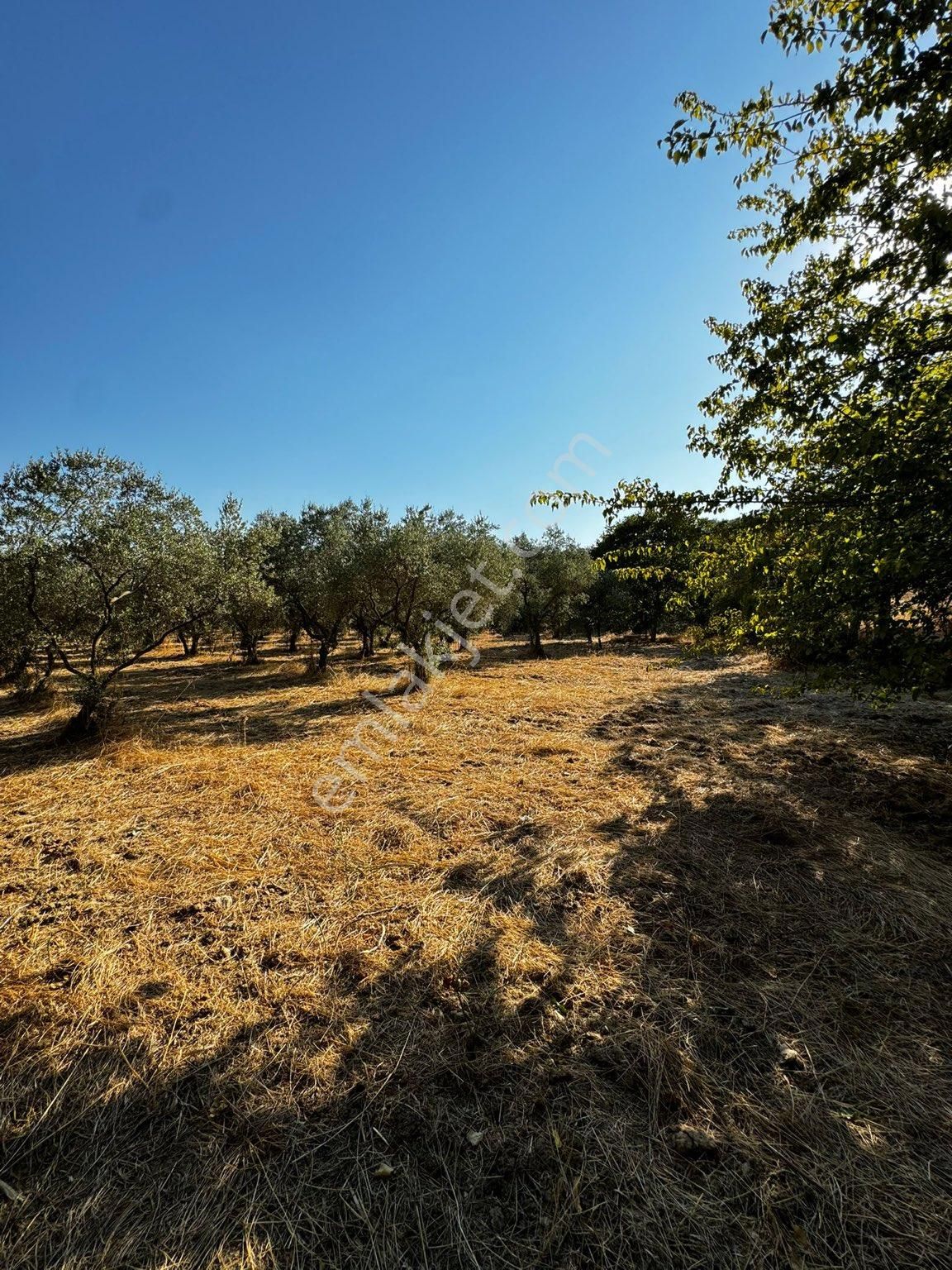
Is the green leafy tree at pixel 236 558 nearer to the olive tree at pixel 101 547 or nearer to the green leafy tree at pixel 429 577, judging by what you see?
the olive tree at pixel 101 547

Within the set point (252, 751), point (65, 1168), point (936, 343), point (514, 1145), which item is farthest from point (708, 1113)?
point (252, 751)

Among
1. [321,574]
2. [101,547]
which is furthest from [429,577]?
[101,547]

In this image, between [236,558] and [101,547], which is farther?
[236,558]

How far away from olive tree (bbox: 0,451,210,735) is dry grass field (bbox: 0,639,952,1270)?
13.7 feet

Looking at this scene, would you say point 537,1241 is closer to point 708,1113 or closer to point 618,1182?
point 618,1182

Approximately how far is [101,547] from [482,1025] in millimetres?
10104

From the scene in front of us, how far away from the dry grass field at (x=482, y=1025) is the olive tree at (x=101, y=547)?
4.17 m

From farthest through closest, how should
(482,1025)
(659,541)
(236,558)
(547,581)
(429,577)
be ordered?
1. (547,581)
2. (429,577)
3. (236,558)
4. (659,541)
5. (482,1025)

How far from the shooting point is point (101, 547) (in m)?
8.77

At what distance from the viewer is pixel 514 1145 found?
225 centimetres

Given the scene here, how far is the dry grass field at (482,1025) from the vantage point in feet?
6.52

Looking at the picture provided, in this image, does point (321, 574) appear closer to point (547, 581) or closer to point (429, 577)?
point (429, 577)

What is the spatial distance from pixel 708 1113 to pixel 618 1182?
0.61 metres

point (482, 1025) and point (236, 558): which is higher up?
point (236, 558)
